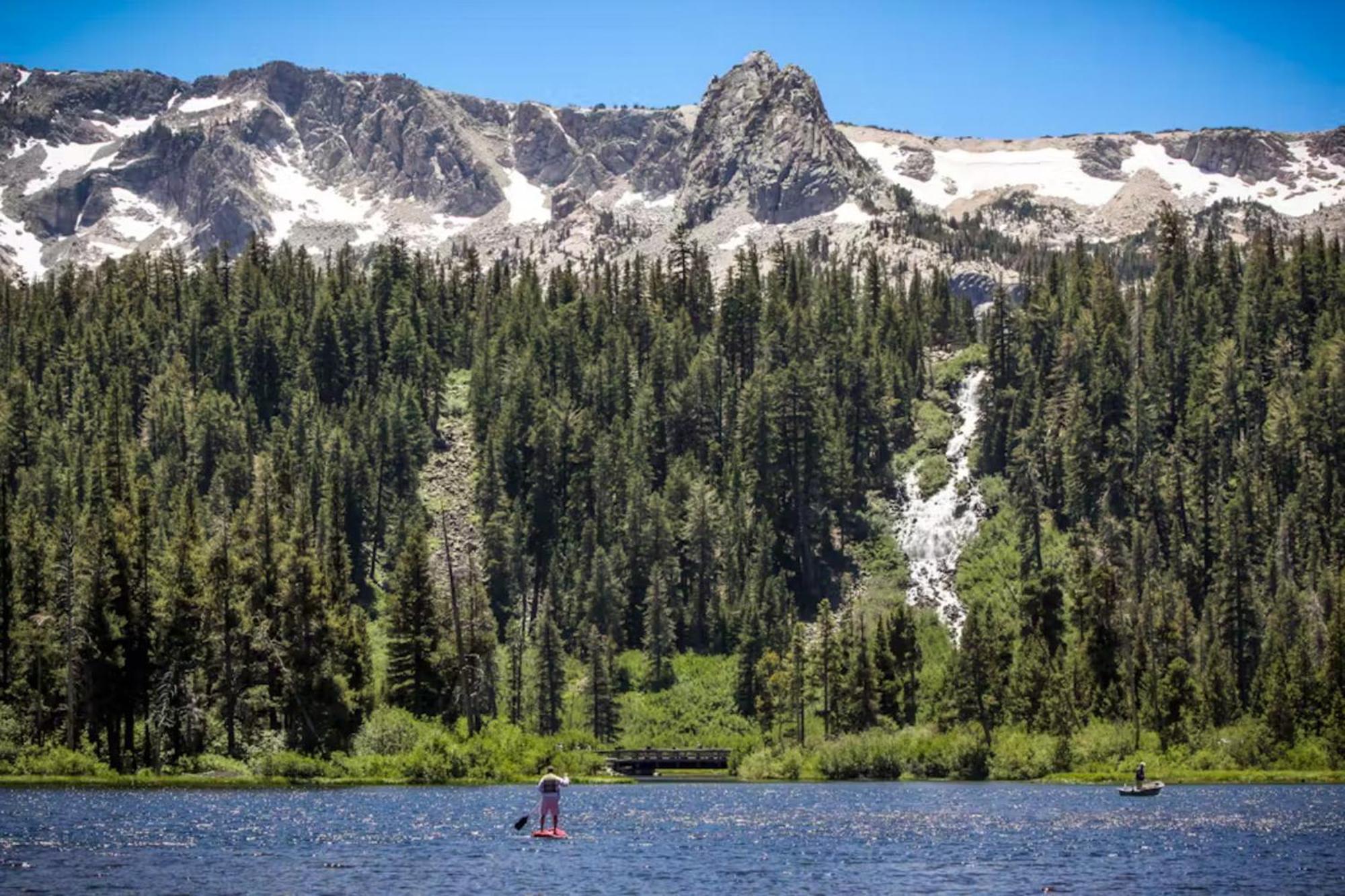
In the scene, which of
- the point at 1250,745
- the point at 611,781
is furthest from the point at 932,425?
the point at 611,781

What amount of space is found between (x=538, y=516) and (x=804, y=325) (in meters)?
38.9

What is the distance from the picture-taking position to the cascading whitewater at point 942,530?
546 feet

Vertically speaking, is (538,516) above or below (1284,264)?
below

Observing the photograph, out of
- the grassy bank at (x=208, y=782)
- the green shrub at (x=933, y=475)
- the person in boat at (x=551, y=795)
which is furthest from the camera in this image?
the green shrub at (x=933, y=475)

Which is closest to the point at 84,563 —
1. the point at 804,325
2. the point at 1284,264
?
the point at 804,325

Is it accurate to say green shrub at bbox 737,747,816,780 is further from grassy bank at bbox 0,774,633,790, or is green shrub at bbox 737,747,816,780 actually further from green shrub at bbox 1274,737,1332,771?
green shrub at bbox 1274,737,1332,771

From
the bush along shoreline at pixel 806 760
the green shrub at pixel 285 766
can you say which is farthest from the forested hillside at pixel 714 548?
the green shrub at pixel 285 766

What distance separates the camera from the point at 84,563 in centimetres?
9688

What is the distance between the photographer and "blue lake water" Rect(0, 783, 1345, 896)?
167ft

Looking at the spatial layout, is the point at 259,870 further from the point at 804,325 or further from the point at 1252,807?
the point at 804,325

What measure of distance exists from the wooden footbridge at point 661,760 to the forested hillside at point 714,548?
211 centimetres

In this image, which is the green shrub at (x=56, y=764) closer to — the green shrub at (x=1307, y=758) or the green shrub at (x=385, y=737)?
the green shrub at (x=385, y=737)

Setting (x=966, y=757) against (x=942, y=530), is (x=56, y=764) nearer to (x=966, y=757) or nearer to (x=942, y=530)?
(x=966, y=757)

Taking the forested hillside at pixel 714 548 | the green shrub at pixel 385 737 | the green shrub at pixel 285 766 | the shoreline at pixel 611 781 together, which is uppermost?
the forested hillside at pixel 714 548
